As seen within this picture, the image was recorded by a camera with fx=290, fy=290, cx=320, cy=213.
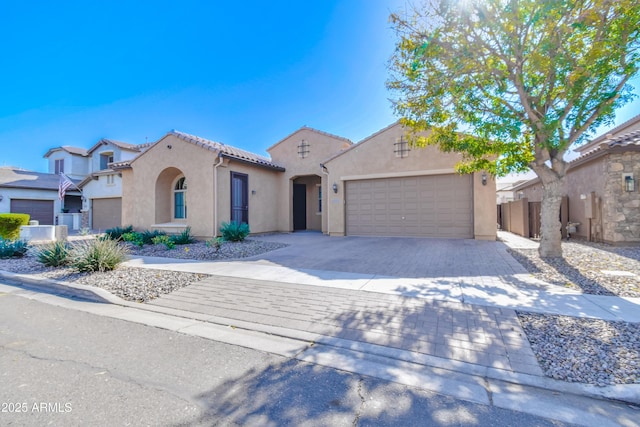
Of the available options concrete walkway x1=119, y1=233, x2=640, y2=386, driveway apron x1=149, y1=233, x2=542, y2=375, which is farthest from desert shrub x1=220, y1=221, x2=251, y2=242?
driveway apron x1=149, y1=233, x2=542, y2=375

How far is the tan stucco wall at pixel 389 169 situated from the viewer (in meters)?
11.3

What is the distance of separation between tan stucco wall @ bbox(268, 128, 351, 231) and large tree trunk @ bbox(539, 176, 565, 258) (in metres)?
9.81

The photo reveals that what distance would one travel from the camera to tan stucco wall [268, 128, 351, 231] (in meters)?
15.9

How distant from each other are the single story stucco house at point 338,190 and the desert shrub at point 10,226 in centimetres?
450

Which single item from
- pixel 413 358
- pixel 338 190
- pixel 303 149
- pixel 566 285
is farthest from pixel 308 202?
pixel 413 358

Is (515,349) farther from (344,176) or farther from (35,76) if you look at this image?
(35,76)

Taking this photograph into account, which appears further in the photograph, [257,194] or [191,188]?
[257,194]

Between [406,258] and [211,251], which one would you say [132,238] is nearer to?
[211,251]

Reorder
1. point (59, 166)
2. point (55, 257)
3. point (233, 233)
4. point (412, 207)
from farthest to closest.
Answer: point (59, 166) < point (412, 207) < point (233, 233) < point (55, 257)

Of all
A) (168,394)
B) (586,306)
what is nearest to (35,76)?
(168,394)

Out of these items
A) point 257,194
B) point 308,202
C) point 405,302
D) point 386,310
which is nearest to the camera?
point 386,310

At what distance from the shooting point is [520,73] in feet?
22.3

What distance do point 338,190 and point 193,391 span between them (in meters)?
11.7

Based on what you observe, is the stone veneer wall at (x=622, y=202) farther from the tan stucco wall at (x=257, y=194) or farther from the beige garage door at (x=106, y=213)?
the beige garage door at (x=106, y=213)
